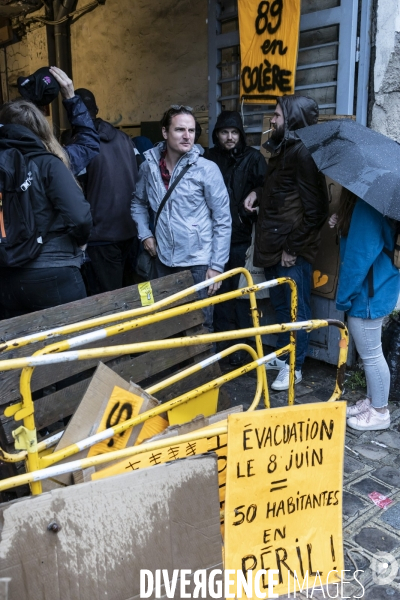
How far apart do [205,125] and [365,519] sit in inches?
196

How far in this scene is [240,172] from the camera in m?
4.56

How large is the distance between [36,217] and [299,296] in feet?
6.83

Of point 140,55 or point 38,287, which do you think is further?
point 140,55

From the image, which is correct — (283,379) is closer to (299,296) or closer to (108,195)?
(299,296)

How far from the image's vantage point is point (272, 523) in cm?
216

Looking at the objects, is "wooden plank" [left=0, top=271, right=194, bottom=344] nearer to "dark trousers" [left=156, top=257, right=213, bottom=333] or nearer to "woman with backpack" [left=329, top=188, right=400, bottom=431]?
"dark trousers" [left=156, top=257, right=213, bottom=333]

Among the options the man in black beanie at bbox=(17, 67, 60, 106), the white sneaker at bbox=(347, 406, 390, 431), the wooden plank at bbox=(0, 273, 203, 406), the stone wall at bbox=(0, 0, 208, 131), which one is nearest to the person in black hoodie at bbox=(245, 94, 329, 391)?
the white sneaker at bbox=(347, 406, 390, 431)

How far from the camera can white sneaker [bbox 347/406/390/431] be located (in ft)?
12.3

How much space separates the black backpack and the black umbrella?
1590 millimetres

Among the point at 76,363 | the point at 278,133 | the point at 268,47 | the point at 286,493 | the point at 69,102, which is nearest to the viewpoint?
the point at 286,493

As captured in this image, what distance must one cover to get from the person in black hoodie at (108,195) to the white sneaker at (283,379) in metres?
1.49

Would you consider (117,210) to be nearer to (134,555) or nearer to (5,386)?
(5,386)

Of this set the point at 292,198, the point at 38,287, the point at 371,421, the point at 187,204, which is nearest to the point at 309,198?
the point at 292,198

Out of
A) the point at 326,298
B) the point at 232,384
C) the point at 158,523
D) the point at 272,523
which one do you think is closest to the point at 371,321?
the point at 326,298
